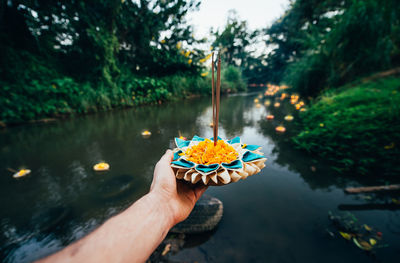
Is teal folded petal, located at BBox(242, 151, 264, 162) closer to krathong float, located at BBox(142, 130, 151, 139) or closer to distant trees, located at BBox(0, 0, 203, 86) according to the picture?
krathong float, located at BBox(142, 130, 151, 139)

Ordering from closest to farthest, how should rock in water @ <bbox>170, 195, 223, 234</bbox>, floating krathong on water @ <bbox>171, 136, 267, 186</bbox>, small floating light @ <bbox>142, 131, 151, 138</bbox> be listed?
floating krathong on water @ <bbox>171, 136, 267, 186</bbox>
rock in water @ <bbox>170, 195, 223, 234</bbox>
small floating light @ <bbox>142, 131, 151, 138</bbox>

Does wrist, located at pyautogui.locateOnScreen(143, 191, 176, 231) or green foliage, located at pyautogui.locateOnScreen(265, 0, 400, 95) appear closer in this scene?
wrist, located at pyautogui.locateOnScreen(143, 191, 176, 231)

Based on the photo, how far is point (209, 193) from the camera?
6.41 ft

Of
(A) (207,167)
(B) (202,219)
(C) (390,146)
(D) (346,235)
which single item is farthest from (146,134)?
(C) (390,146)

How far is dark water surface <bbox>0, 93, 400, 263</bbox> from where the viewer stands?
131 centimetres

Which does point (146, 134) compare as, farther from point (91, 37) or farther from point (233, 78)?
point (233, 78)

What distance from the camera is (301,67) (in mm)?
6398

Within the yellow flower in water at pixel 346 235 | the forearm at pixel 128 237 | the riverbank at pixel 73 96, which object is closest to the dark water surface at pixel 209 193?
the yellow flower in water at pixel 346 235

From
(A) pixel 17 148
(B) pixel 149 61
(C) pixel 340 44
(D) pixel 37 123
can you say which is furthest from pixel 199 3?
(A) pixel 17 148

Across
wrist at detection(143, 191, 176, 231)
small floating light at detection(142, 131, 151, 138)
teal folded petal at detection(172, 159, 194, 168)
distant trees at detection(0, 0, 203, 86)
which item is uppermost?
distant trees at detection(0, 0, 203, 86)

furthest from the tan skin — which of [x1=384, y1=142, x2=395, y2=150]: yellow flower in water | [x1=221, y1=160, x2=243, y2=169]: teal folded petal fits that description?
[x1=384, y1=142, x2=395, y2=150]: yellow flower in water

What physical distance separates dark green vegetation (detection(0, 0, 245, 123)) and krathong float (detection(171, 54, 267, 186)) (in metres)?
5.97

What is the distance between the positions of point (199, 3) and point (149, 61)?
3.79 metres

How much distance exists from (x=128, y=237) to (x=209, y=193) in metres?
1.35
